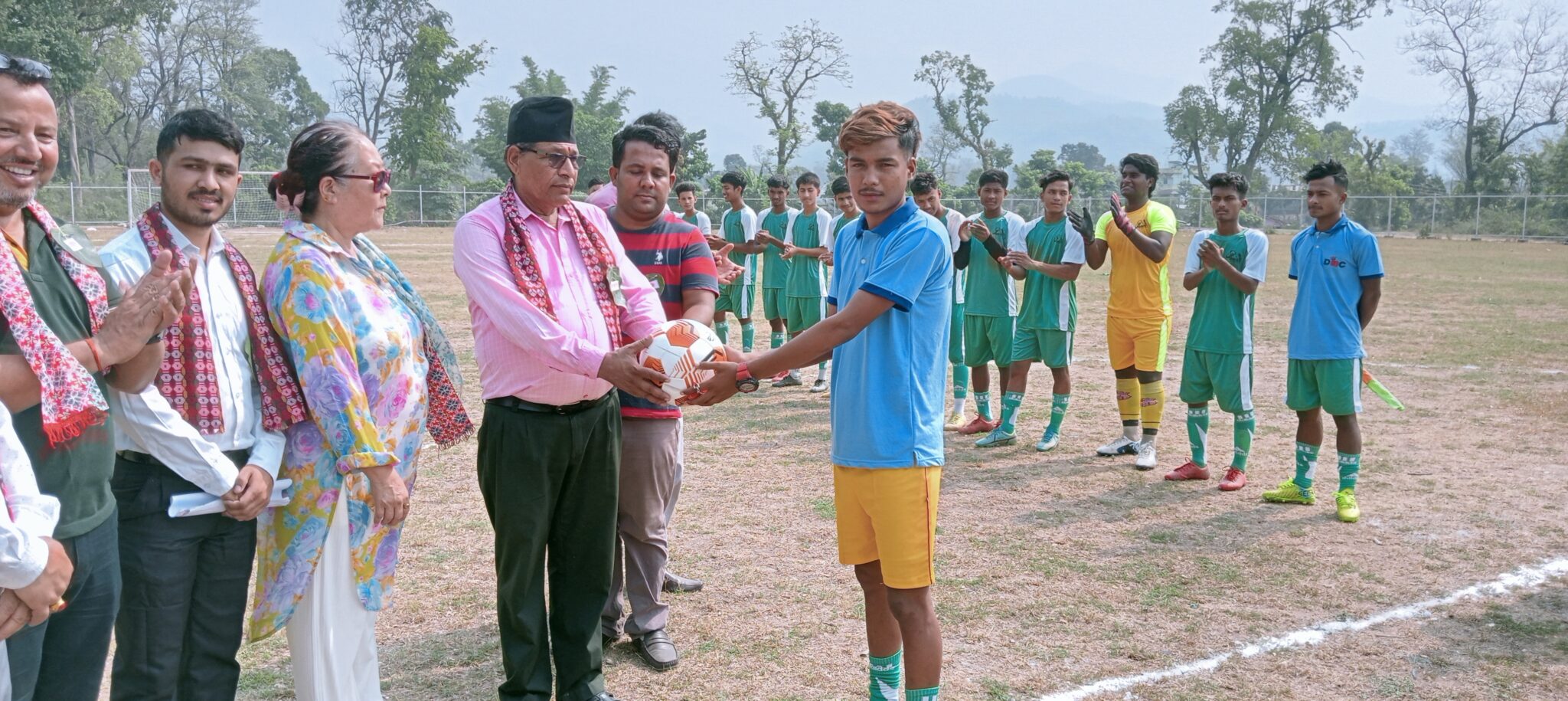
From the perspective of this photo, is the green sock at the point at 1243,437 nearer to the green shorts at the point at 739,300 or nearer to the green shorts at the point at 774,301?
the green shorts at the point at 774,301

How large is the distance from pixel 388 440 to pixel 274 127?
7436 cm

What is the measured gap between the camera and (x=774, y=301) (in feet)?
39.7

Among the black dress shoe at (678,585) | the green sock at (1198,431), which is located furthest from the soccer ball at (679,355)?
the green sock at (1198,431)

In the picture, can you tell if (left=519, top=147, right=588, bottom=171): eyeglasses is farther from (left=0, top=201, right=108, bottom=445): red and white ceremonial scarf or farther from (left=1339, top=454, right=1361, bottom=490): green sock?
(left=1339, top=454, right=1361, bottom=490): green sock

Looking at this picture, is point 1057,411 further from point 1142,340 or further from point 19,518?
point 19,518

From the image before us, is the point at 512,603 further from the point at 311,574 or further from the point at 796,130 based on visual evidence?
the point at 796,130

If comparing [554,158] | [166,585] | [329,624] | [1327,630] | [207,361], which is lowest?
[1327,630]

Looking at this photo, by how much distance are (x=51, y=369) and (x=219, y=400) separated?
75 cm

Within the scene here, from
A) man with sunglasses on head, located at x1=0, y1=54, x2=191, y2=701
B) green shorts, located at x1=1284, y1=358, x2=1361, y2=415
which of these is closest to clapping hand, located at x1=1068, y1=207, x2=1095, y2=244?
green shorts, located at x1=1284, y1=358, x2=1361, y2=415

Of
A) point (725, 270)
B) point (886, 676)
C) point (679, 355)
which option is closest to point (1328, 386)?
point (725, 270)

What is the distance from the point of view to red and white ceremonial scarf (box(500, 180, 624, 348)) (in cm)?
369

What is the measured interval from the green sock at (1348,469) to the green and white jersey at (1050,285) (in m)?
2.42

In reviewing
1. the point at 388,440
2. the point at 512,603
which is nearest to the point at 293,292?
the point at 388,440

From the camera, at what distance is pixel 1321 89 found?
5519cm
